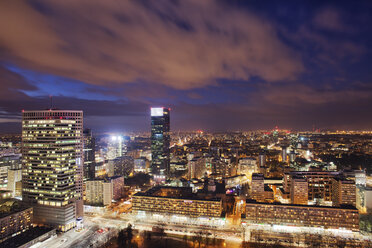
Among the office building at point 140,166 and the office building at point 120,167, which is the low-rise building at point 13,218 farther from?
the office building at point 140,166

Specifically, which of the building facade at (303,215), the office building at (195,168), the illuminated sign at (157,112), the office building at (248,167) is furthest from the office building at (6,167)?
the office building at (248,167)

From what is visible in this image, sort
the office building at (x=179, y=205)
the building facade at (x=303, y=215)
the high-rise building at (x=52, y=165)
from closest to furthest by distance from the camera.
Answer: the building facade at (x=303, y=215) → the high-rise building at (x=52, y=165) → the office building at (x=179, y=205)

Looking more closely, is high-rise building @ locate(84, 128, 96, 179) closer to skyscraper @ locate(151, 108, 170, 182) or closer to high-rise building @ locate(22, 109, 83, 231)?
skyscraper @ locate(151, 108, 170, 182)

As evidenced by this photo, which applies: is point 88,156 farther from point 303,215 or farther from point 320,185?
point 320,185

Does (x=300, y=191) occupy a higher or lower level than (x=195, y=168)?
lower

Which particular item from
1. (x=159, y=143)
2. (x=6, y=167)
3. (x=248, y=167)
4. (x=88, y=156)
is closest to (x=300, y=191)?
(x=248, y=167)

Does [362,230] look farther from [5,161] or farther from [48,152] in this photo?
[5,161]
